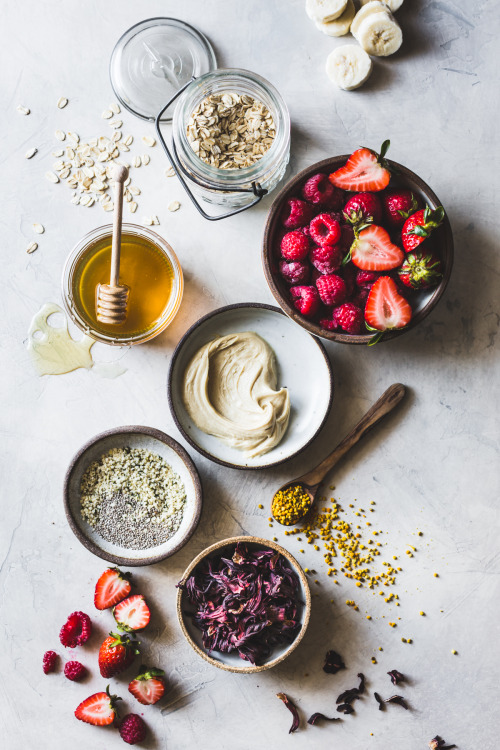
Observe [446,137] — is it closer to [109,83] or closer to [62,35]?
[109,83]

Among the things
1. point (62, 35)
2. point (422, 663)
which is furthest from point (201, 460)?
point (62, 35)

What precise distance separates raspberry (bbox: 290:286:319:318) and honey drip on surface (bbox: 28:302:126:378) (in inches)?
23.1

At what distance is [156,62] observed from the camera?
1712 mm

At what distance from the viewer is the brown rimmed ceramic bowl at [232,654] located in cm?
161

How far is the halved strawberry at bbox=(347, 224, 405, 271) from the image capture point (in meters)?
1.49

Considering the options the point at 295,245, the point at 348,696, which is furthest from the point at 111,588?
the point at 295,245

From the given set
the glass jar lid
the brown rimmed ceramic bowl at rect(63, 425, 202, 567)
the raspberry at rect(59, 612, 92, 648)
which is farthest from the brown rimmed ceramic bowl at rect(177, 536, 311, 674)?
the glass jar lid

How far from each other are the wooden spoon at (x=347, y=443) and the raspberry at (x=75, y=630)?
68 centimetres

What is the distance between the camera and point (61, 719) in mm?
1822

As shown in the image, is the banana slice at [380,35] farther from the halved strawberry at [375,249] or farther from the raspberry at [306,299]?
the raspberry at [306,299]

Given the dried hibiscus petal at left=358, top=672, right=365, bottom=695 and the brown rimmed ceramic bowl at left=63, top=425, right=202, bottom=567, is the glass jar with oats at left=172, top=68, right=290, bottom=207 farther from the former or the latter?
the dried hibiscus petal at left=358, top=672, right=365, bottom=695

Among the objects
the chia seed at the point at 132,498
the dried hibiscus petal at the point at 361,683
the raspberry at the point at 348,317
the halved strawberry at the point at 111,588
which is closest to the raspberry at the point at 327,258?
the raspberry at the point at 348,317

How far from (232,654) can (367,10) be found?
1.89 metres

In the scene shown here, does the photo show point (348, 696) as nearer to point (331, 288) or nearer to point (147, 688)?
point (147, 688)
